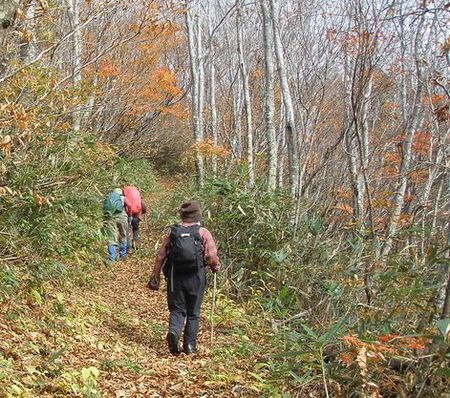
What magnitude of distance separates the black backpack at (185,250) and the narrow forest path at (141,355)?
38.1 inches

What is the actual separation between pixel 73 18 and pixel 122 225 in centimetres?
377

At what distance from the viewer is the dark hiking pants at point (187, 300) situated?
5.27m

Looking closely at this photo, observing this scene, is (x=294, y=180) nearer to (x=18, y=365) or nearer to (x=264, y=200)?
(x=264, y=200)

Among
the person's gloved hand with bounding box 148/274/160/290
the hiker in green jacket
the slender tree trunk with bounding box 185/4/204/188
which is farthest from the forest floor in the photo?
the slender tree trunk with bounding box 185/4/204/188

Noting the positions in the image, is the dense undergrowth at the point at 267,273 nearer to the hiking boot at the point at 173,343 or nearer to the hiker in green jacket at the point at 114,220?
the hiker in green jacket at the point at 114,220

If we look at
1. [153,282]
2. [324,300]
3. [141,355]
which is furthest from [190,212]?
[324,300]

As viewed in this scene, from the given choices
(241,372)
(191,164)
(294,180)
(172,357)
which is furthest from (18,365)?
(191,164)

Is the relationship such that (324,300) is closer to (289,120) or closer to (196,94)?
(289,120)

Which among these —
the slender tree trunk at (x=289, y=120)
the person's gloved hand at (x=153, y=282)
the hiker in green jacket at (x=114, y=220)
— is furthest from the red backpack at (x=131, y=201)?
the person's gloved hand at (x=153, y=282)

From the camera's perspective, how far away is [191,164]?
74.0 feet

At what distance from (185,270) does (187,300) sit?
0.37 m

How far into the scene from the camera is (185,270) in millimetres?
5242

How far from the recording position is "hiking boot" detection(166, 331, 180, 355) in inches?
203

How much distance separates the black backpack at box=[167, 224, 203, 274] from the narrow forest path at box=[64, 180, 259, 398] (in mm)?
967
